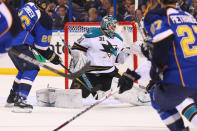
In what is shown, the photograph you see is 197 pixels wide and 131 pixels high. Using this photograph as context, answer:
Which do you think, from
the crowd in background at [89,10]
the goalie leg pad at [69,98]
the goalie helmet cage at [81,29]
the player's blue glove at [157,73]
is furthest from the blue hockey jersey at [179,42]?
the crowd in background at [89,10]

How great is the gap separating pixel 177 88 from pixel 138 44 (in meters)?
2.62

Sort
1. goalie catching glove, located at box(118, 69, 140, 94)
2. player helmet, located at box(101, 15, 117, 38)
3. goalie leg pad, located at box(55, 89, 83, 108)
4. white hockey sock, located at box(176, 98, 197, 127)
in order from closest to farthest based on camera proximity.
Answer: white hockey sock, located at box(176, 98, 197, 127), goalie catching glove, located at box(118, 69, 140, 94), goalie leg pad, located at box(55, 89, 83, 108), player helmet, located at box(101, 15, 117, 38)

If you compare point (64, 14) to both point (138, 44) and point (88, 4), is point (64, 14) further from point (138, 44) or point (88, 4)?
point (138, 44)

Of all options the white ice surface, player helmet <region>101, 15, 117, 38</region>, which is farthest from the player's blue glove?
player helmet <region>101, 15, 117, 38</region>

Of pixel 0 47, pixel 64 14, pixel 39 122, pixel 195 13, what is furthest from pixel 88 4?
pixel 0 47

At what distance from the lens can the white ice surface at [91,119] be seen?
4473 mm

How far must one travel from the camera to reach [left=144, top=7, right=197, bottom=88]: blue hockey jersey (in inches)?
125

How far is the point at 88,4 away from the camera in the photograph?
8.88 metres

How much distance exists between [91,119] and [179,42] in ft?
6.29

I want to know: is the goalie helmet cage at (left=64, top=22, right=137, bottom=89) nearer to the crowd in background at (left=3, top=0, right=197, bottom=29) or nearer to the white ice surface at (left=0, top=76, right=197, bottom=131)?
the white ice surface at (left=0, top=76, right=197, bottom=131)

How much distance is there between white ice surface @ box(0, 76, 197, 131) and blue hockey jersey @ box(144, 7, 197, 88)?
1219mm

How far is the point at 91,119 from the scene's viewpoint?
194 inches

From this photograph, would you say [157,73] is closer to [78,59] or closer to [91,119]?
[91,119]

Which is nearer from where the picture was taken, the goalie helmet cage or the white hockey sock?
the white hockey sock
